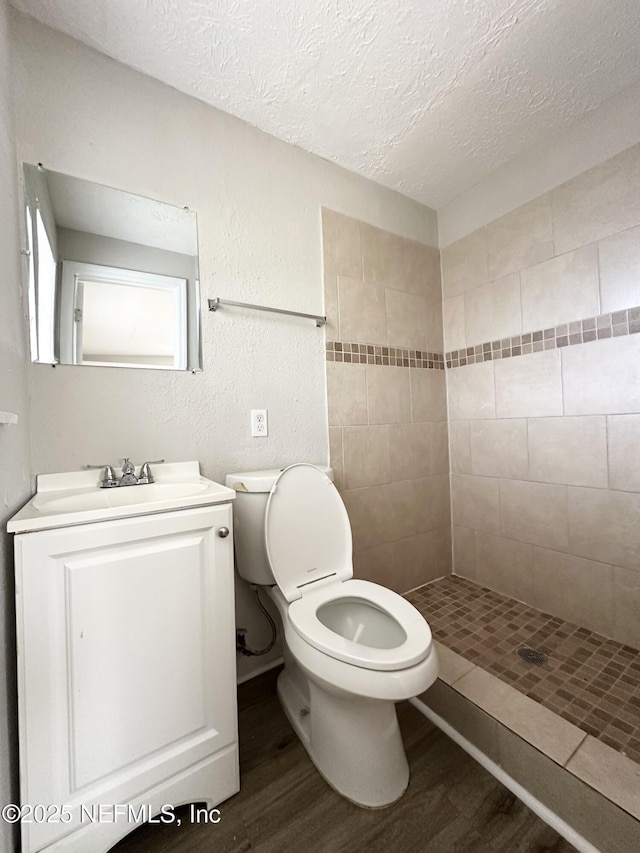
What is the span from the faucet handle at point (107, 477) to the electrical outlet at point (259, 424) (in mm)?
517

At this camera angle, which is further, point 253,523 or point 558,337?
point 558,337

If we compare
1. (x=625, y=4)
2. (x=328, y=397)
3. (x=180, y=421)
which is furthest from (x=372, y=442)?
(x=625, y=4)

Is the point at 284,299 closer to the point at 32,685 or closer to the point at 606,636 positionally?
the point at 32,685

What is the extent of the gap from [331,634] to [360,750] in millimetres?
334

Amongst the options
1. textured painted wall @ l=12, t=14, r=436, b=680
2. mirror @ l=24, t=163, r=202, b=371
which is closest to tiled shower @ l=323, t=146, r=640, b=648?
textured painted wall @ l=12, t=14, r=436, b=680

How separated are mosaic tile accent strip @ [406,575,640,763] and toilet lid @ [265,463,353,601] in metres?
0.66

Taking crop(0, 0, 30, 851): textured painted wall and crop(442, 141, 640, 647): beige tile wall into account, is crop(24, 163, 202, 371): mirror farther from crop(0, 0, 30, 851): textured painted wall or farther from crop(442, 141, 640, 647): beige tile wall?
crop(442, 141, 640, 647): beige tile wall

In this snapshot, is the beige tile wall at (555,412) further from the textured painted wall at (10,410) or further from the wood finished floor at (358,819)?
the textured painted wall at (10,410)

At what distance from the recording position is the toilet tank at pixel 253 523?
1.20m

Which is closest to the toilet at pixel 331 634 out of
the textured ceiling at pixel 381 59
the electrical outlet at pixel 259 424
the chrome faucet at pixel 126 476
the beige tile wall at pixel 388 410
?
the electrical outlet at pixel 259 424

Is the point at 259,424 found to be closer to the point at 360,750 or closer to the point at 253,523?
the point at 253,523

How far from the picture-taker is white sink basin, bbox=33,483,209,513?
3.00ft

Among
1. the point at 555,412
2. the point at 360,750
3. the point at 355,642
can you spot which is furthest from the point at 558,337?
the point at 360,750

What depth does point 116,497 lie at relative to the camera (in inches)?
40.3
